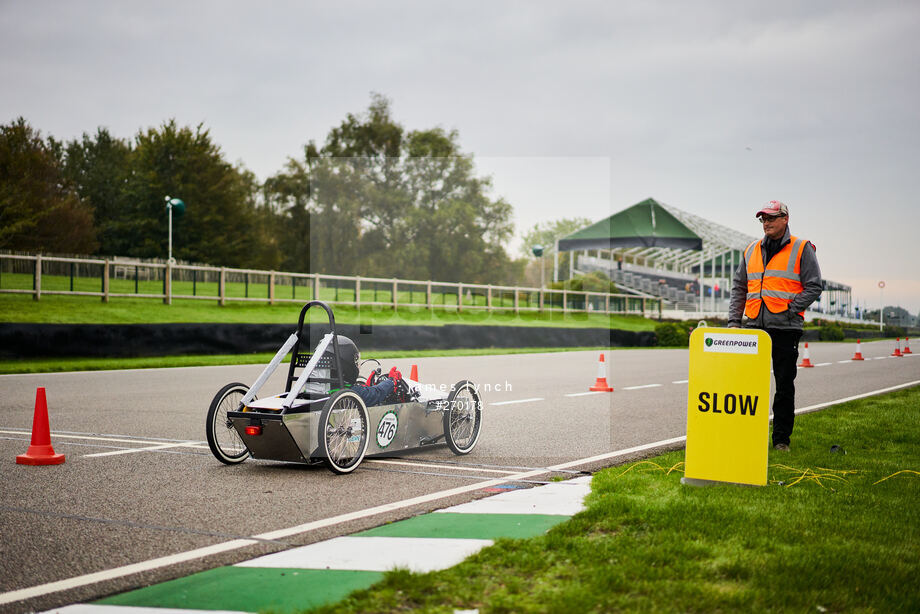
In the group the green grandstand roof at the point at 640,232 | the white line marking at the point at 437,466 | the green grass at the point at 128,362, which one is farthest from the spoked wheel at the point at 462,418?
the green grandstand roof at the point at 640,232

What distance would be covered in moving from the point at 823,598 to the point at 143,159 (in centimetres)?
6588

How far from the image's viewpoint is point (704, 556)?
4539 millimetres

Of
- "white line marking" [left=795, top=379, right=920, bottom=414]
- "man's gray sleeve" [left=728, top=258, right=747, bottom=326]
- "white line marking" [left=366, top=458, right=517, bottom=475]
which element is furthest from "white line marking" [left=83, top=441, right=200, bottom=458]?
"white line marking" [left=795, top=379, right=920, bottom=414]

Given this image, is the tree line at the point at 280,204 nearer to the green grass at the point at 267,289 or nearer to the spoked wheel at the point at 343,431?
the green grass at the point at 267,289

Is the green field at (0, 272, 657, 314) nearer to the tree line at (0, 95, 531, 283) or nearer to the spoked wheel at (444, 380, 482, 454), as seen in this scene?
the tree line at (0, 95, 531, 283)

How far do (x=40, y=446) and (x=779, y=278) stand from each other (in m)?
6.86

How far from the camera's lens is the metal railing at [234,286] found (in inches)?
1050

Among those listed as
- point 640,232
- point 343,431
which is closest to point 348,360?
point 343,431

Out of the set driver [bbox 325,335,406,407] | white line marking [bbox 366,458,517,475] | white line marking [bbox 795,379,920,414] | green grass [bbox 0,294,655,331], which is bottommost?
white line marking [bbox 366,458,517,475]

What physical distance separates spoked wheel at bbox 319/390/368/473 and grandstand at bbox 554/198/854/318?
45936mm

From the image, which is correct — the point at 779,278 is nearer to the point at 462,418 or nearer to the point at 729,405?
the point at 729,405

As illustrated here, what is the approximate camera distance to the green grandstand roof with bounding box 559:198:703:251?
59531 millimetres

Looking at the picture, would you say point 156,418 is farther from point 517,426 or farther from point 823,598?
point 823,598

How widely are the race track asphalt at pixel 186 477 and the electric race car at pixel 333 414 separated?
187 millimetres
